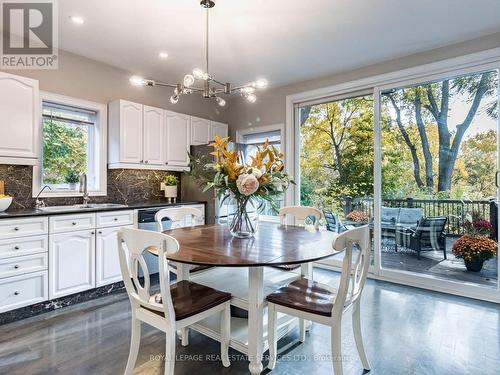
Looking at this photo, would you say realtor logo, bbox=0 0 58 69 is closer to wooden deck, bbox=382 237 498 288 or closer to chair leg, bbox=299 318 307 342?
chair leg, bbox=299 318 307 342

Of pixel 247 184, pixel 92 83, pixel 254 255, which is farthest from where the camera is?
pixel 92 83

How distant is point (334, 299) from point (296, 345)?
705 mm

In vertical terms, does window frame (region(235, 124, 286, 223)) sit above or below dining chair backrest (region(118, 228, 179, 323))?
above

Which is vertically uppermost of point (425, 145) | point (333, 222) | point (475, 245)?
point (425, 145)

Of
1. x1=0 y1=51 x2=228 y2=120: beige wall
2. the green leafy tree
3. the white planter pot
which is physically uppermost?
x1=0 y1=51 x2=228 y2=120: beige wall

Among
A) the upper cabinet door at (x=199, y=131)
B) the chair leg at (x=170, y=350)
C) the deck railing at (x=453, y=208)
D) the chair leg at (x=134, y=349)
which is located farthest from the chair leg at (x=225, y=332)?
the upper cabinet door at (x=199, y=131)

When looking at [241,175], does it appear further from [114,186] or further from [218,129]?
[218,129]

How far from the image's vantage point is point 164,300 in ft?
5.04

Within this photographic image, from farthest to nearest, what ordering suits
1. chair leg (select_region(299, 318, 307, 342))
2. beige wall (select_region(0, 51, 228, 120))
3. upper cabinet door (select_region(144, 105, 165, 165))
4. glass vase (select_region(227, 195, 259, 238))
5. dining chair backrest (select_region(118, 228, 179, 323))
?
upper cabinet door (select_region(144, 105, 165, 165)) < beige wall (select_region(0, 51, 228, 120)) < chair leg (select_region(299, 318, 307, 342)) < glass vase (select_region(227, 195, 259, 238)) < dining chair backrest (select_region(118, 228, 179, 323))

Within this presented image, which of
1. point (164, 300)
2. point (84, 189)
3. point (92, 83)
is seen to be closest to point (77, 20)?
point (92, 83)

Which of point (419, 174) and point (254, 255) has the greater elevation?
point (419, 174)

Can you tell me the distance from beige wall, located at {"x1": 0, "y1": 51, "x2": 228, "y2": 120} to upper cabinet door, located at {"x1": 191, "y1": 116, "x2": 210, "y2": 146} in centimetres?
43

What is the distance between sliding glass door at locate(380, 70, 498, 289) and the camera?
10.1 feet

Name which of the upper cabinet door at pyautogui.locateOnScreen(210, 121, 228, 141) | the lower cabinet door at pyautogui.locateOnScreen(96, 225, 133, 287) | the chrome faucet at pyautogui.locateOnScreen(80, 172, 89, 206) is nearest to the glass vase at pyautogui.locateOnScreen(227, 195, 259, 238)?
the lower cabinet door at pyautogui.locateOnScreen(96, 225, 133, 287)
